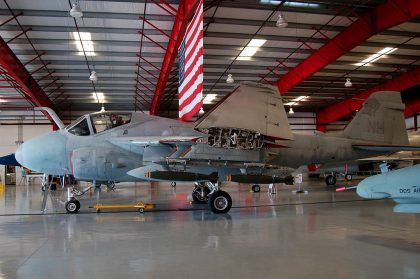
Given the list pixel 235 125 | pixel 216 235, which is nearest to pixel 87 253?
pixel 216 235

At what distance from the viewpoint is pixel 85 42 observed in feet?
53.4

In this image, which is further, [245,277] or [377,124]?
[377,124]

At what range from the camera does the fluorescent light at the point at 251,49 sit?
55.7ft

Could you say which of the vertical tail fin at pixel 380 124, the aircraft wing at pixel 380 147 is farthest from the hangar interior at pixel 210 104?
the aircraft wing at pixel 380 147

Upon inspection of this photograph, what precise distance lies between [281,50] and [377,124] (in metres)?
7.56

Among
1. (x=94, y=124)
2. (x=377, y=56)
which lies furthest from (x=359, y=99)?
(x=94, y=124)

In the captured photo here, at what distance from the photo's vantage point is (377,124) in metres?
12.2

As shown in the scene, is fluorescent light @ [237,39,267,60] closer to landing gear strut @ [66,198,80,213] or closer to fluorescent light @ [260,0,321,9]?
fluorescent light @ [260,0,321,9]

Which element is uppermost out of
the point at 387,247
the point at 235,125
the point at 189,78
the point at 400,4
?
the point at 400,4

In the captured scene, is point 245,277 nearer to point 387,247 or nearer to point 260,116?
point 387,247

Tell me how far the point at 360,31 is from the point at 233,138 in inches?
387

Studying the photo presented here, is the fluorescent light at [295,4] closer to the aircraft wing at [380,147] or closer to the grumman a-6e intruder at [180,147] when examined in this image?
the grumman a-6e intruder at [180,147]

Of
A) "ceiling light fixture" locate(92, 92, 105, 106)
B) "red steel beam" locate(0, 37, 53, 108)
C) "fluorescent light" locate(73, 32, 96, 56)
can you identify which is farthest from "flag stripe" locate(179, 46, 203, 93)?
"ceiling light fixture" locate(92, 92, 105, 106)

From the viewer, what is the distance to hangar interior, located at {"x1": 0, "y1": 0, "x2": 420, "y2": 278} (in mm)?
4340
